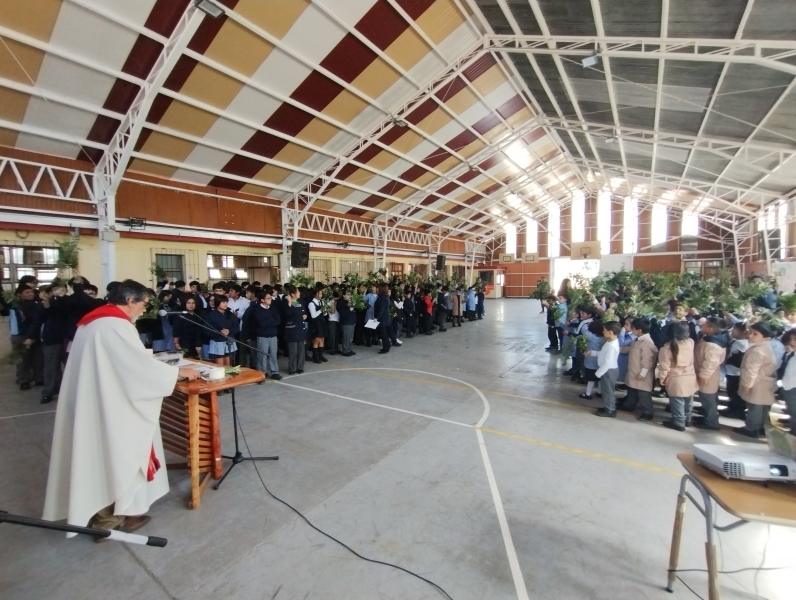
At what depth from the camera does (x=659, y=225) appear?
23.2m

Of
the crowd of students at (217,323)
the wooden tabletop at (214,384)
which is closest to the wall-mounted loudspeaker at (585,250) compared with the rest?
the crowd of students at (217,323)

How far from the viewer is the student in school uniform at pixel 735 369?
15.3 ft

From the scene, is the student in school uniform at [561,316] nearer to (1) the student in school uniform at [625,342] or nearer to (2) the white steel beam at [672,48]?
(1) the student in school uniform at [625,342]

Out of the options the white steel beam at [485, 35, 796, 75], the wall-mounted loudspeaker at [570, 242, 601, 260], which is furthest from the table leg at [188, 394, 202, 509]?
the wall-mounted loudspeaker at [570, 242, 601, 260]

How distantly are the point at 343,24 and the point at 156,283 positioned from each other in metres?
7.42

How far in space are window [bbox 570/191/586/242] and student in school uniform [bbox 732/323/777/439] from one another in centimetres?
2354

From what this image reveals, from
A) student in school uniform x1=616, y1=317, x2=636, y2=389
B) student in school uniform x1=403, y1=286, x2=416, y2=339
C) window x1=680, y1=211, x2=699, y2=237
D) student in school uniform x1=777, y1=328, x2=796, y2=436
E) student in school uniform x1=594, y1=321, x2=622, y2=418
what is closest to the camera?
student in school uniform x1=777, y1=328, x2=796, y2=436

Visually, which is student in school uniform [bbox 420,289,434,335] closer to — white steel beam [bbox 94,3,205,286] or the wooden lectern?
white steel beam [bbox 94,3,205,286]

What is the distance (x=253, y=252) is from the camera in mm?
11969

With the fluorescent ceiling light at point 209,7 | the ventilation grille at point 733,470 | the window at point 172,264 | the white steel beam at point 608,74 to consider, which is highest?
the white steel beam at point 608,74

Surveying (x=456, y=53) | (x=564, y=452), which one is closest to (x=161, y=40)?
(x=456, y=53)

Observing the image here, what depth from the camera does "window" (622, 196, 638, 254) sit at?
2386 cm

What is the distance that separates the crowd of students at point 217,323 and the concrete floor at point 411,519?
1148 mm

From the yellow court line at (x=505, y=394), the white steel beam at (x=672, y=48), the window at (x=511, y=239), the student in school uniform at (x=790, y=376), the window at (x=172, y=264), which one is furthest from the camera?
the window at (x=511, y=239)
